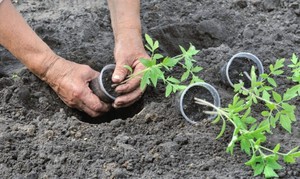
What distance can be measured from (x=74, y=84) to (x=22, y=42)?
0.34 meters

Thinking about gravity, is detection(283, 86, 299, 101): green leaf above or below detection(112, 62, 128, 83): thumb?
above

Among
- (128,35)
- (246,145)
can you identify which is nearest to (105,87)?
(128,35)

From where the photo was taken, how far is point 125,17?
3314mm

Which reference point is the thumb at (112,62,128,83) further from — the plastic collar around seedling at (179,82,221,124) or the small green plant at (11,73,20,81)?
the small green plant at (11,73,20,81)

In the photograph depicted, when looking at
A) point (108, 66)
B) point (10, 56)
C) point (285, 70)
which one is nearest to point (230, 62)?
point (285, 70)

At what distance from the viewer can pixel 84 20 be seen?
12.3 feet

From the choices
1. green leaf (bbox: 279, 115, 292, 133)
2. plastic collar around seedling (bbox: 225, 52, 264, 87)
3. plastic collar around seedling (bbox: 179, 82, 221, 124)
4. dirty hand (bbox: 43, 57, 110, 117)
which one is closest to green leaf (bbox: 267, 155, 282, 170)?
green leaf (bbox: 279, 115, 292, 133)

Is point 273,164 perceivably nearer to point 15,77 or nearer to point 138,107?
point 138,107

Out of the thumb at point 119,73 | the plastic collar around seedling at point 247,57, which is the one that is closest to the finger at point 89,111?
the thumb at point 119,73

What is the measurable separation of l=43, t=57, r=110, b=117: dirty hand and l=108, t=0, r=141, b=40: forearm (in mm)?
293

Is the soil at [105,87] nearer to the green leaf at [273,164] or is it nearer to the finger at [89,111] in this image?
the finger at [89,111]

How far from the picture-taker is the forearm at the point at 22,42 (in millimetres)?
3078

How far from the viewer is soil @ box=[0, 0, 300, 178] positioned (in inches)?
102

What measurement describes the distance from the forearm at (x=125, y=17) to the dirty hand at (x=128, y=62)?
0.05 feet
